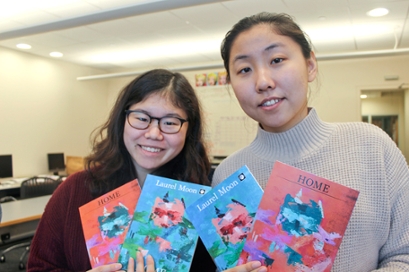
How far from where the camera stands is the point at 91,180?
56.1 inches

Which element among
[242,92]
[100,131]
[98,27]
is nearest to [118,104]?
[100,131]

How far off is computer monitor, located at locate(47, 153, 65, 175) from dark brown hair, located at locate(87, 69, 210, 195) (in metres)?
6.06

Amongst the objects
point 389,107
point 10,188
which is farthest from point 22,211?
point 389,107

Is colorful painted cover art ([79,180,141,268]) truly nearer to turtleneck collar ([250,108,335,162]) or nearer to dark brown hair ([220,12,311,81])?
turtleneck collar ([250,108,335,162])

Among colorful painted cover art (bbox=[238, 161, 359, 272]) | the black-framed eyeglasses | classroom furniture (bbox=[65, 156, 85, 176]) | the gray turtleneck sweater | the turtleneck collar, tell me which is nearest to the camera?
colorful painted cover art (bbox=[238, 161, 359, 272])

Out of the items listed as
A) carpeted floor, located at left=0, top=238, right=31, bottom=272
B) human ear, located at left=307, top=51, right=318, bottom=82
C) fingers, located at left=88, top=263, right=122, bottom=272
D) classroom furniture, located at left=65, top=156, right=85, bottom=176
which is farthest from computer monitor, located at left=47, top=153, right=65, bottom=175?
human ear, located at left=307, top=51, right=318, bottom=82

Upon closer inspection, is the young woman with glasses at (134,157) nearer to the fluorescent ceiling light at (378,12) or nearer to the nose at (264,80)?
the nose at (264,80)

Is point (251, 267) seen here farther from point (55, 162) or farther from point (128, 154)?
point (55, 162)

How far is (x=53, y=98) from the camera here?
7.11m

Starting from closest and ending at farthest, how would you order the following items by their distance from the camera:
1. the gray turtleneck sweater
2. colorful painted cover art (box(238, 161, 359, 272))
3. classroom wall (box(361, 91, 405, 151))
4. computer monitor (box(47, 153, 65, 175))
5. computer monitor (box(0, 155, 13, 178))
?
colorful painted cover art (box(238, 161, 359, 272))
the gray turtleneck sweater
computer monitor (box(0, 155, 13, 178))
computer monitor (box(47, 153, 65, 175))
classroom wall (box(361, 91, 405, 151))

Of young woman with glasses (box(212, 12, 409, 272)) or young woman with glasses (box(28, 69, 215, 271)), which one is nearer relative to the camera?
young woman with glasses (box(212, 12, 409, 272))

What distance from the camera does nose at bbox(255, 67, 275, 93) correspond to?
1056 millimetres

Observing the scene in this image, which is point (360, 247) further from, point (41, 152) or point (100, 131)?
point (41, 152)

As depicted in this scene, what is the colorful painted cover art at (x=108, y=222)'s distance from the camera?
1133 millimetres
